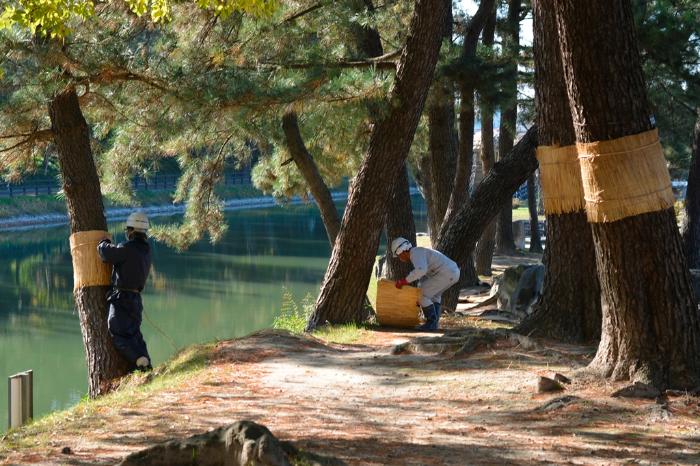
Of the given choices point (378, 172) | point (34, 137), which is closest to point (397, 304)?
point (378, 172)

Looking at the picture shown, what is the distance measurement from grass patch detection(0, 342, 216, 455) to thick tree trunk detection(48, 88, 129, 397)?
57cm

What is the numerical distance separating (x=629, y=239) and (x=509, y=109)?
12454mm

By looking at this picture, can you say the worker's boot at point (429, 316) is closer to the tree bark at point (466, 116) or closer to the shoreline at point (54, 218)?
the tree bark at point (466, 116)

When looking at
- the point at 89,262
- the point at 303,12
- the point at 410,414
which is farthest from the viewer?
the point at 303,12

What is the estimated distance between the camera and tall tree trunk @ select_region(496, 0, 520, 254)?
14031mm

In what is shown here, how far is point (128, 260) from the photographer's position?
9.35 metres

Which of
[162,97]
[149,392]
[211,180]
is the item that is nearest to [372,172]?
[162,97]

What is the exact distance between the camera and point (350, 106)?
1062cm

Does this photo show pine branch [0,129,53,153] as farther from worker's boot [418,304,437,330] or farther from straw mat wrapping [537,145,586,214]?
straw mat wrapping [537,145,586,214]

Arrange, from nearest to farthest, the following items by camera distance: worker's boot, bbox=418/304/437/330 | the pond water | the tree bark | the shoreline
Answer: worker's boot, bbox=418/304/437/330, the tree bark, the pond water, the shoreline

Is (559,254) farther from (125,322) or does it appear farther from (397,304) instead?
(125,322)

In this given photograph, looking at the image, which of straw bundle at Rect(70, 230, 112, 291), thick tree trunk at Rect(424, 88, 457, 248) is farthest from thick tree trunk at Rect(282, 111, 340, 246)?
straw bundle at Rect(70, 230, 112, 291)

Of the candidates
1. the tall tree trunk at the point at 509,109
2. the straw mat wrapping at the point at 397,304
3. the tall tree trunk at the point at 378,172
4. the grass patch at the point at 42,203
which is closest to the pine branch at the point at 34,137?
the tall tree trunk at the point at 378,172

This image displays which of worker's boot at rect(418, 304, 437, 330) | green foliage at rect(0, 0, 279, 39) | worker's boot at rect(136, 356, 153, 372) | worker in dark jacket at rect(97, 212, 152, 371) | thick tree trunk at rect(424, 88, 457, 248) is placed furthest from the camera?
thick tree trunk at rect(424, 88, 457, 248)
